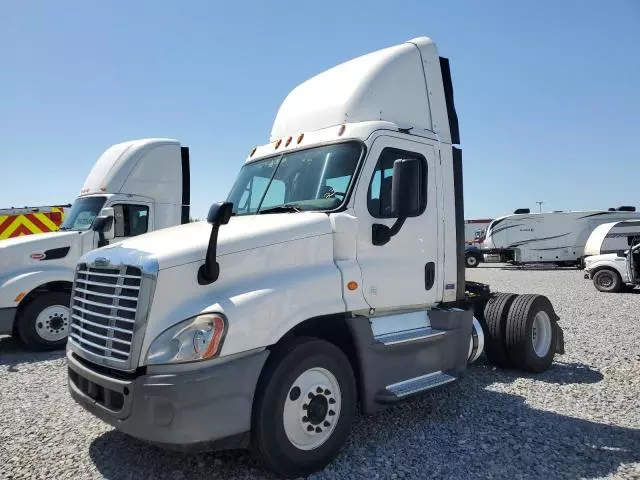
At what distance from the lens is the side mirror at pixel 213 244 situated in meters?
3.31

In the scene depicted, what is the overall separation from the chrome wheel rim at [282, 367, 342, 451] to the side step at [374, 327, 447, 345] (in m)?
0.65

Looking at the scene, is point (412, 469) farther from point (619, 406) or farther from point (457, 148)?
point (457, 148)

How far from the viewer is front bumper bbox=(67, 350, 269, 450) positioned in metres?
3.04

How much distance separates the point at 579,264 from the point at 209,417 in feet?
93.0

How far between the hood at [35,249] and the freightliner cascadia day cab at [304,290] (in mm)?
4983

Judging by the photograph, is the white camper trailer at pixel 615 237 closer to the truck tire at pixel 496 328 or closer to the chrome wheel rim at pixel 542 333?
the chrome wheel rim at pixel 542 333

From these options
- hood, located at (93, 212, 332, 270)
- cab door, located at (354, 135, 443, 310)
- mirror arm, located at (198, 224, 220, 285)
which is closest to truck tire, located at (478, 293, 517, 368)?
cab door, located at (354, 135, 443, 310)

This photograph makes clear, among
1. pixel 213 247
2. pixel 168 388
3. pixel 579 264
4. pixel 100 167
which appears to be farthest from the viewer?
pixel 579 264

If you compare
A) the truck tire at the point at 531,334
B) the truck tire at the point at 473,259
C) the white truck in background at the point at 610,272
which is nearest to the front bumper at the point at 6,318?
the truck tire at the point at 531,334

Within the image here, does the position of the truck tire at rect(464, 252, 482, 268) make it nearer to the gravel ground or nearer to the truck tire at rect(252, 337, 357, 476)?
the gravel ground

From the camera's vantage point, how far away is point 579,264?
88.7 feet

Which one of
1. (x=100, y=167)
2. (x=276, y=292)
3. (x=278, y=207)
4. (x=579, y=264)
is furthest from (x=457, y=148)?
(x=579, y=264)

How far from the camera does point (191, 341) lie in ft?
10.2

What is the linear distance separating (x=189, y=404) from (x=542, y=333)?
524cm
